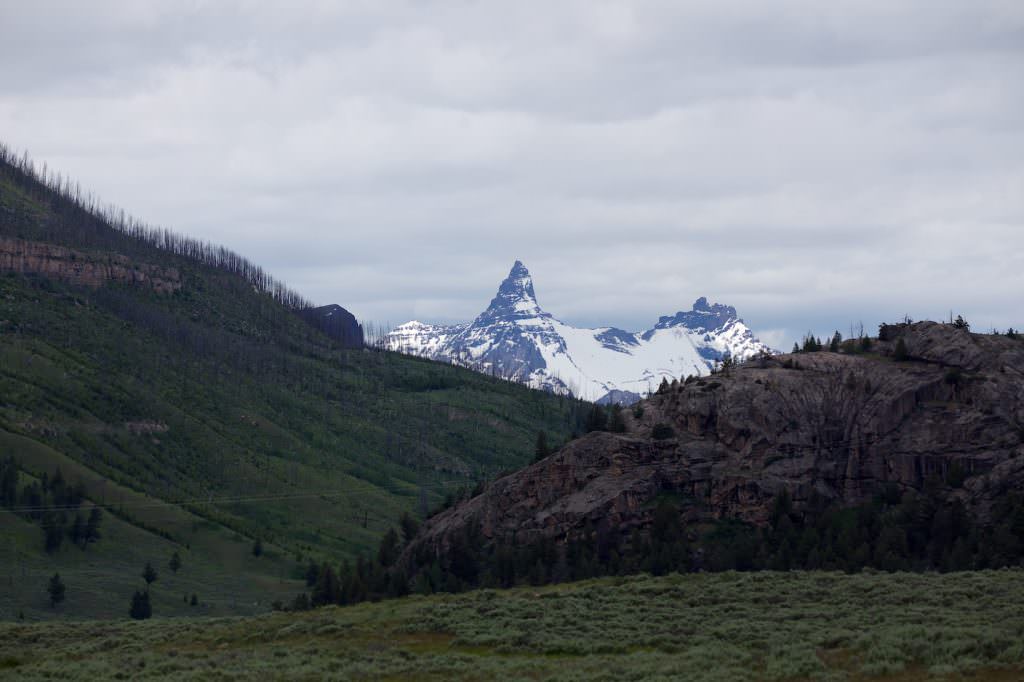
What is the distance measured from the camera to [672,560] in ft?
302

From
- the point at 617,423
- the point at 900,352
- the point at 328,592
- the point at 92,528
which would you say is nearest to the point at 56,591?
the point at 92,528

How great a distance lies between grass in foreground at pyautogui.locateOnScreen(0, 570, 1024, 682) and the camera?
188 feet

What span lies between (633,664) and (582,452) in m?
45.9

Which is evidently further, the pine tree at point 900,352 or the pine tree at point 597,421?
the pine tree at point 597,421

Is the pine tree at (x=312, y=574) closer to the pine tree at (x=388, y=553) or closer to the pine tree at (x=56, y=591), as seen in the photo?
the pine tree at (x=56, y=591)

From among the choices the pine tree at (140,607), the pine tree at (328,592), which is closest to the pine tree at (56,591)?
the pine tree at (140,607)

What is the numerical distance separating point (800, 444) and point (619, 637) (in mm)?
37389

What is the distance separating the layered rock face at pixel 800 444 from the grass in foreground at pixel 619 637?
14878 mm

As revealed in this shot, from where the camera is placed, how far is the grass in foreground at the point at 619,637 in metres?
57.4

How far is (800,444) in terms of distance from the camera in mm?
101375

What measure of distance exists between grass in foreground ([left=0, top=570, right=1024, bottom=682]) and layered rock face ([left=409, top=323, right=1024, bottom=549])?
14.9 meters

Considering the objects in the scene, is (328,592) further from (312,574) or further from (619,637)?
(312,574)

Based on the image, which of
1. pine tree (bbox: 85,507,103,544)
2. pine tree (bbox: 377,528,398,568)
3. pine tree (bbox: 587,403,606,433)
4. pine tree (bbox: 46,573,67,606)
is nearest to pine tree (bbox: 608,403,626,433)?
pine tree (bbox: 587,403,606,433)

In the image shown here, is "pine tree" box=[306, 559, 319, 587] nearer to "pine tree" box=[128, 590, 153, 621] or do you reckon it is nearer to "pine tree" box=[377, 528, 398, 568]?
"pine tree" box=[128, 590, 153, 621]
